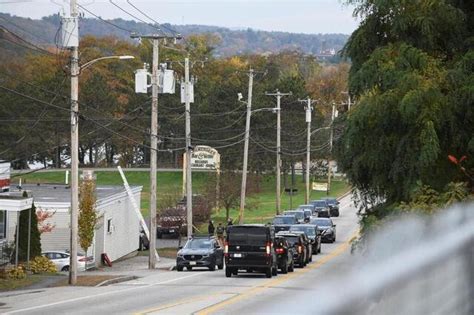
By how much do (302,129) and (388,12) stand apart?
291 ft

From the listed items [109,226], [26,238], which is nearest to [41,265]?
[26,238]

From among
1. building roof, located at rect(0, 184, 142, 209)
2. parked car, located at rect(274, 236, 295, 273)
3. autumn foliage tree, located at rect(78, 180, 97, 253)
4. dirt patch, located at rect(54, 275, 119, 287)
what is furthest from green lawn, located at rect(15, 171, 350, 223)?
dirt patch, located at rect(54, 275, 119, 287)

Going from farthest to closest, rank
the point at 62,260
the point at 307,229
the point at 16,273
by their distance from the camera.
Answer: the point at 307,229
the point at 62,260
the point at 16,273

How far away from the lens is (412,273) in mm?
4457

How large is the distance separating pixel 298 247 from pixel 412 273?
Result: 41163 millimetres

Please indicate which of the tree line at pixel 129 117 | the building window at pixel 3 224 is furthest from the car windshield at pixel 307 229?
the tree line at pixel 129 117

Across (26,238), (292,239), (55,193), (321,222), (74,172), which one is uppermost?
(74,172)

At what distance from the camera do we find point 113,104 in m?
114

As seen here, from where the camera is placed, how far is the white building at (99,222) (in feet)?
165

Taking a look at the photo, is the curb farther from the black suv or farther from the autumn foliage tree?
the autumn foliage tree

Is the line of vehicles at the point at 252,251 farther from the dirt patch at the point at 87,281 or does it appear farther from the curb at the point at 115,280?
the dirt patch at the point at 87,281

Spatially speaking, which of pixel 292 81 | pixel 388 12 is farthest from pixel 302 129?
pixel 388 12

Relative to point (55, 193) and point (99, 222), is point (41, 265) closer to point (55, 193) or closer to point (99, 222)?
point (99, 222)

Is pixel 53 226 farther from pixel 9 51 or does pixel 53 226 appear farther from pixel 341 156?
pixel 9 51
